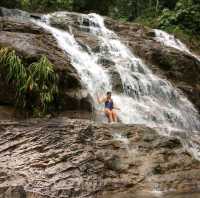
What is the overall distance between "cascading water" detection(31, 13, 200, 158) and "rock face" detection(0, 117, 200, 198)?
2093mm

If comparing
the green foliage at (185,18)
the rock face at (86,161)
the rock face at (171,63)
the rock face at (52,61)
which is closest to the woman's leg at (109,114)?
the rock face at (52,61)

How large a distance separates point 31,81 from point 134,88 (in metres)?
4.46

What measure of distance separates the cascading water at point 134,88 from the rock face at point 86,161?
2.09 m

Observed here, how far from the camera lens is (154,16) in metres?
32.4

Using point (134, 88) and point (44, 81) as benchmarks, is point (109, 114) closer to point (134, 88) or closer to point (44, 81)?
point (44, 81)

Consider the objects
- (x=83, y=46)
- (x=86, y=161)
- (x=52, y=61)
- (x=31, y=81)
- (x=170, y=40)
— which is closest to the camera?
(x=86, y=161)

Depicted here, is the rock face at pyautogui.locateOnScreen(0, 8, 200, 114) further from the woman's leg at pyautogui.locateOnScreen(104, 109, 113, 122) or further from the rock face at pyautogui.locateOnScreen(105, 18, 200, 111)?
the woman's leg at pyautogui.locateOnScreen(104, 109, 113, 122)

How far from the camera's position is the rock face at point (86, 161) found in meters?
9.69

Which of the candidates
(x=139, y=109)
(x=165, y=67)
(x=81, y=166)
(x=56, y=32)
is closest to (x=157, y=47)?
(x=165, y=67)

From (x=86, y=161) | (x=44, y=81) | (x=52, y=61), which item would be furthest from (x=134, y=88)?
(x=86, y=161)

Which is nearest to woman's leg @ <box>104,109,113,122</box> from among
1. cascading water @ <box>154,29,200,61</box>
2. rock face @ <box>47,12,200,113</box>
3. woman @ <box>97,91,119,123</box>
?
woman @ <box>97,91,119,123</box>

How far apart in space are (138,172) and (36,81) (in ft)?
14.1

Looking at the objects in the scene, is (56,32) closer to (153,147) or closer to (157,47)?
(157,47)

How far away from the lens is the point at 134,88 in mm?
16453
